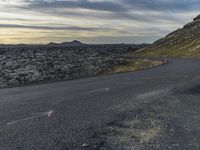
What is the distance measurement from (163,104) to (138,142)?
22.9 feet

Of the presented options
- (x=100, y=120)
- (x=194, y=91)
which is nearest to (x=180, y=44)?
(x=194, y=91)

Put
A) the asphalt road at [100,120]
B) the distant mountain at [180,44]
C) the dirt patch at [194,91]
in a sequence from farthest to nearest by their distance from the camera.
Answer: the distant mountain at [180,44] < the dirt patch at [194,91] < the asphalt road at [100,120]

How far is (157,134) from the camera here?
→ 12.1 meters

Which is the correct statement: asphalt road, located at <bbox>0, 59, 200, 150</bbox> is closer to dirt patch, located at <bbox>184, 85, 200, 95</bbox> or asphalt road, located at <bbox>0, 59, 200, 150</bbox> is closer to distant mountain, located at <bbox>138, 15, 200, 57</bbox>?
dirt patch, located at <bbox>184, 85, 200, 95</bbox>

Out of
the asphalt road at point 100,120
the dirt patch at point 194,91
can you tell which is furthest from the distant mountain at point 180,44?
the asphalt road at point 100,120

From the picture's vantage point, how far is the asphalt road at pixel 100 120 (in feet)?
35.9

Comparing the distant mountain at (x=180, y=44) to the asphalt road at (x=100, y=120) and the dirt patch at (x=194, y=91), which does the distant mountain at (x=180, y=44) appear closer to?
the dirt patch at (x=194, y=91)

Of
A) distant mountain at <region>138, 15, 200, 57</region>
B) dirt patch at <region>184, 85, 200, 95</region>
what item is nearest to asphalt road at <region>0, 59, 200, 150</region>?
dirt patch at <region>184, 85, 200, 95</region>

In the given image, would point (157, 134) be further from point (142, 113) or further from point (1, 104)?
point (1, 104)

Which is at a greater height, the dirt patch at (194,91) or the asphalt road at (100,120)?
the asphalt road at (100,120)

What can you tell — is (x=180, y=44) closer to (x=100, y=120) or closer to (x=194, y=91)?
(x=194, y=91)

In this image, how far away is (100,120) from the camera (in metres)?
13.9

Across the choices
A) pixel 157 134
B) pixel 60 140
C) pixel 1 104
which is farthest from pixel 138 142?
pixel 1 104

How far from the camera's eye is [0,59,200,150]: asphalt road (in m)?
10.9
